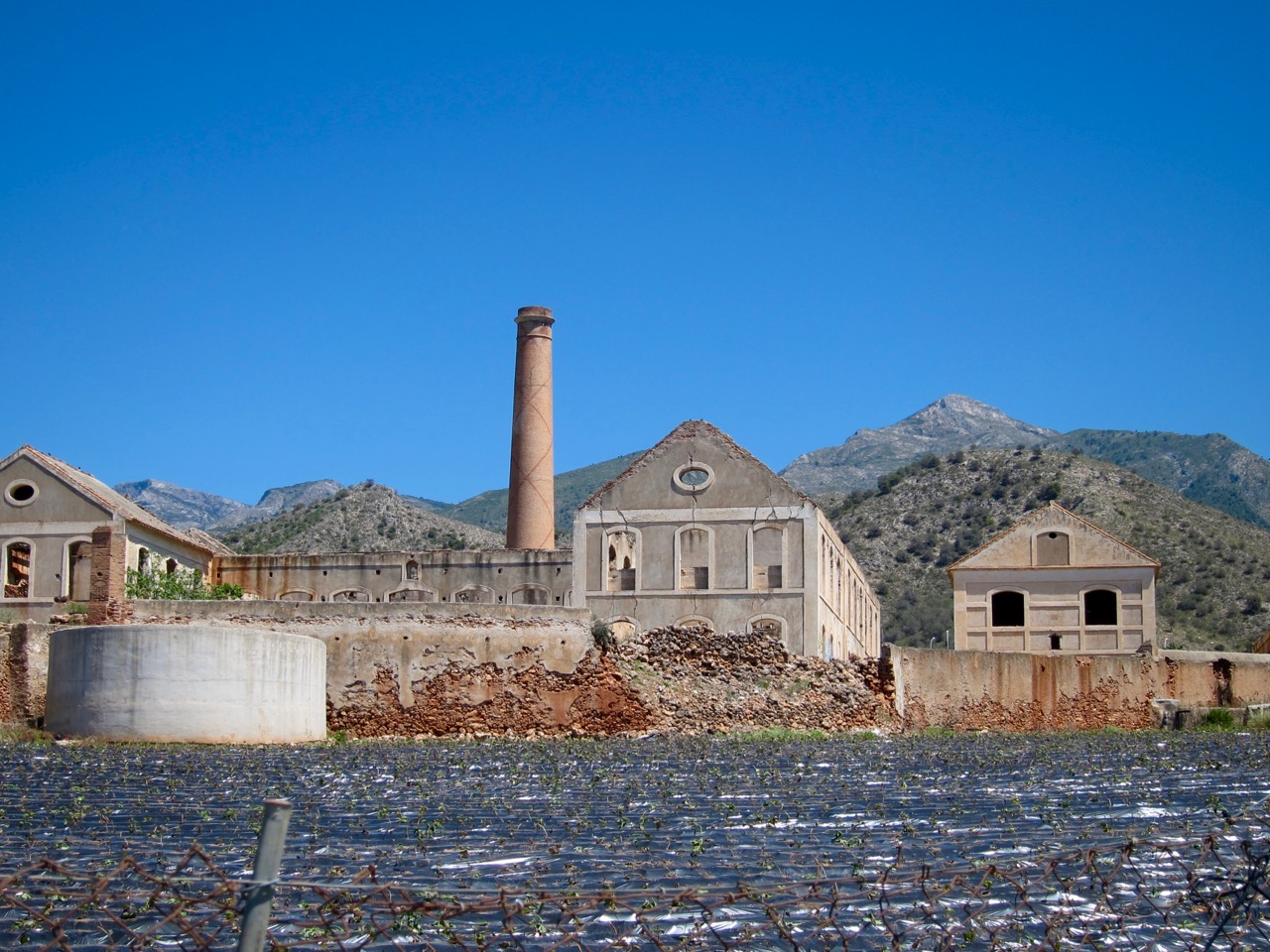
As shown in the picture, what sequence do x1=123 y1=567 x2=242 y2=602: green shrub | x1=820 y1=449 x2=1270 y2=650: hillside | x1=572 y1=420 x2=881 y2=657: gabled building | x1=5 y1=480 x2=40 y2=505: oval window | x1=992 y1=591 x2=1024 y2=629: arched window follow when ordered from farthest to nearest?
1. x1=820 y1=449 x2=1270 y2=650: hillside
2. x1=992 y1=591 x2=1024 y2=629: arched window
3. x1=5 y1=480 x2=40 y2=505: oval window
4. x1=123 y1=567 x2=242 y2=602: green shrub
5. x1=572 y1=420 x2=881 y2=657: gabled building

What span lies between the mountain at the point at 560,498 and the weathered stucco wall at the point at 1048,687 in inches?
4067

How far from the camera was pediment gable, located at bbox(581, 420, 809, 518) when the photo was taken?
45.5m

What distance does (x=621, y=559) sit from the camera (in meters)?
46.8

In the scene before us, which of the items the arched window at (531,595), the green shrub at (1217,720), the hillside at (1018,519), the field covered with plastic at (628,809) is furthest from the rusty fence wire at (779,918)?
the hillside at (1018,519)

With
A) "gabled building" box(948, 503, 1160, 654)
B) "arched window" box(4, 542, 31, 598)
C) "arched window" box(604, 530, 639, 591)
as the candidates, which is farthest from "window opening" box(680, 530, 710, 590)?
"arched window" box(4, 542, 31, 598)

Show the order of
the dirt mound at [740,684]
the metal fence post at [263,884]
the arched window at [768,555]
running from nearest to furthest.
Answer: the metal fence post at [263,884]
the dirt mound at [740,684]
the arched window at [768,555]

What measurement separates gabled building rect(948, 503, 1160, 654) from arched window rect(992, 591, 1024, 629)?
1.3 inches

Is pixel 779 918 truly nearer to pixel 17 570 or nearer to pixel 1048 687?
pixel 1048 687

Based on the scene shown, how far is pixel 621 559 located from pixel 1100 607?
15.9m

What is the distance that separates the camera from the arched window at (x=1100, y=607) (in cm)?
5067

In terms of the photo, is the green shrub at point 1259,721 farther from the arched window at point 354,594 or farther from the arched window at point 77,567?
the arched window at point 77,567

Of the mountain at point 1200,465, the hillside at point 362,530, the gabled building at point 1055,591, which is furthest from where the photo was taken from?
the mountain at point 1200,465

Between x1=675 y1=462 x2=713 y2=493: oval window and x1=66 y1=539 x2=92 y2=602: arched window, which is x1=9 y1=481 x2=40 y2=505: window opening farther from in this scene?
x1=675 y1=462 x2=713 y2=493: oval window

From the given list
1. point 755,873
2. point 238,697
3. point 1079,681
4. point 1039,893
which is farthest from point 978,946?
point 1079,681
